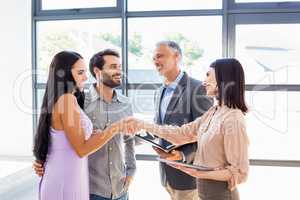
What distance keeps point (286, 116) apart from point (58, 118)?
3.52m

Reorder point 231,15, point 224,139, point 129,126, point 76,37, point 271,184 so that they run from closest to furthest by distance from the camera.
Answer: point 224,139, point 129,126, point 271,184, point 231,15, point 76,37

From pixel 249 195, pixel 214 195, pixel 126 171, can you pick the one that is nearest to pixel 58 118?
pixel 126 171

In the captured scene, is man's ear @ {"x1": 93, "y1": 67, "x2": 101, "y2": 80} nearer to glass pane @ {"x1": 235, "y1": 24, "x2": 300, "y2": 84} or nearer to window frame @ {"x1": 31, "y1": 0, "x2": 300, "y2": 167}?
window frame @ {"x1": 31, "y1": 0, "x2": 300, "y2": 167}

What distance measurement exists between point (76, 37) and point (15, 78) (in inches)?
42.2

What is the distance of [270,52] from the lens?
4.41m

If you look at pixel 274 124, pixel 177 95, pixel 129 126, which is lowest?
pixel 274 124

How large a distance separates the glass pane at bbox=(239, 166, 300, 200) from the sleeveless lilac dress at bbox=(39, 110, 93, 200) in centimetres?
238

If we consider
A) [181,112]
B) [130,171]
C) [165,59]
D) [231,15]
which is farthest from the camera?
[231,15]

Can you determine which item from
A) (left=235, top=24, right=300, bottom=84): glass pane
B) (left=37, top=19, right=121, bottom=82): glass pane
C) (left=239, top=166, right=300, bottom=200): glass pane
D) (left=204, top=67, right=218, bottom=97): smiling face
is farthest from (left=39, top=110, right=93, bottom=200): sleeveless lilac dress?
(left=235, top=24, right=300, bottom=84): glass pane

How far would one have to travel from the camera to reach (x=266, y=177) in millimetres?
4281

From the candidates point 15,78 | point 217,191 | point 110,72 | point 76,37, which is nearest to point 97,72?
point 110,72

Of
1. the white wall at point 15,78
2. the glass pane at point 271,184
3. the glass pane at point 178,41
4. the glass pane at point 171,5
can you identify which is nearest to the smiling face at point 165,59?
the glass pane at point 271,184

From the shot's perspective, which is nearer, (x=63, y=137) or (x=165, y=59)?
(x=63, y=137)

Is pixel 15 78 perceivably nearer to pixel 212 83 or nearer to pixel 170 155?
pixel 170 155
